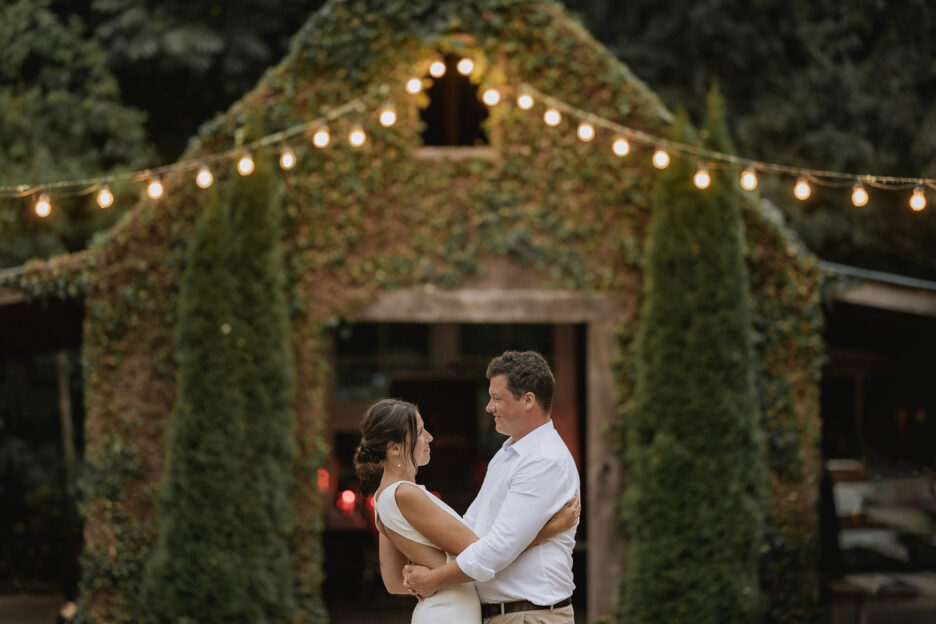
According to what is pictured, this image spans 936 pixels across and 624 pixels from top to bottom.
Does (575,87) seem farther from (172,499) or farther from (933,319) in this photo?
(172,499)

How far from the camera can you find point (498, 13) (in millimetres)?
8781

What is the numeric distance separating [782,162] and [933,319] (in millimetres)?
7741

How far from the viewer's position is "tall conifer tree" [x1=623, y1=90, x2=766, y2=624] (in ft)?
27.2

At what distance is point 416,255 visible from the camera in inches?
344

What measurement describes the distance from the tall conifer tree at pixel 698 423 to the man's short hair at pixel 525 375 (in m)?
4.67

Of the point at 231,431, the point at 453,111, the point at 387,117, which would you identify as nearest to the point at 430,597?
the point at 231,431

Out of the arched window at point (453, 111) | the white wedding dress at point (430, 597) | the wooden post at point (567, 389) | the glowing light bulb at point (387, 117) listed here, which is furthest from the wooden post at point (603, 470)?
the white wedding dress at point (430, 597)

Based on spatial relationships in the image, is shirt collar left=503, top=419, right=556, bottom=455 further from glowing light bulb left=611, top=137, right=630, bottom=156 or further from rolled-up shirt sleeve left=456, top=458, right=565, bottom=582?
glowing light bulb left=611, top=137, right=630, bottom=156

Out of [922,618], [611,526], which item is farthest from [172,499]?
[922,618]

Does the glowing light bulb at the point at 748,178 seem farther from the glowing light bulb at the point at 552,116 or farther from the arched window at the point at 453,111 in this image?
the arched window at the point at 453,111

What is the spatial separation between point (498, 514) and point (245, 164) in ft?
16.2

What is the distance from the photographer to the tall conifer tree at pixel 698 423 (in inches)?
327

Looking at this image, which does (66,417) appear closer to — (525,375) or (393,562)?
(393,562)

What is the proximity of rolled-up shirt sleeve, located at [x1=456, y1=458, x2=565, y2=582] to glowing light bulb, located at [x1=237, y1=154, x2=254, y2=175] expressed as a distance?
16.0 feet
